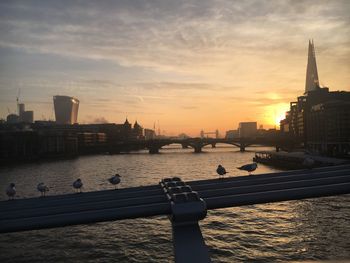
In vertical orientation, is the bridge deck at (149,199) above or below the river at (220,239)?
above

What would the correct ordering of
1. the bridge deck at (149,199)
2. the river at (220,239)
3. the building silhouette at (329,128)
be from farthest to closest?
the building silhouette at (329,128) < the river at (220,239) < the bridge deck at (149,199)

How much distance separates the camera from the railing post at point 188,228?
19.3 ft

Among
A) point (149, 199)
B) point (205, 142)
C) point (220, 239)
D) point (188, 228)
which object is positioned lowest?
point (220, 239)

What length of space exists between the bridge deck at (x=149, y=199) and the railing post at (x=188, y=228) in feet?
0.82

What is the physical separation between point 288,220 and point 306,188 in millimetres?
19481

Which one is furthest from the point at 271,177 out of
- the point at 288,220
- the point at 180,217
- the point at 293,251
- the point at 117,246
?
the point at 288,220

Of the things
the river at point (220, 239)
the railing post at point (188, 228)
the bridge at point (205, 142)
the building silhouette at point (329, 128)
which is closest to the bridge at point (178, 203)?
the railing post at point (188, 228)

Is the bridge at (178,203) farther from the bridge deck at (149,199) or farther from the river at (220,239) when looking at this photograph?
the river at (220,239)

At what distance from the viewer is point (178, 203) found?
20.2 ft

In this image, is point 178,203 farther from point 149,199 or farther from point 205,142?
point 205,142

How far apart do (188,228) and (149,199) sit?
1.15 metres

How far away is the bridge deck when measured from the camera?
20.4 feet

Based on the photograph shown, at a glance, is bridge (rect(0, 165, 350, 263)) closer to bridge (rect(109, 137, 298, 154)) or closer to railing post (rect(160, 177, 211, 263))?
railing post (rect(160, 177, 211, 263))

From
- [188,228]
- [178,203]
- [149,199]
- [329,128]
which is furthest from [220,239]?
[329,128]
